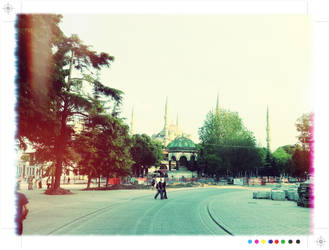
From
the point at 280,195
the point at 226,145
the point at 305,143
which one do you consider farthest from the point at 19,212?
the point at 226,145

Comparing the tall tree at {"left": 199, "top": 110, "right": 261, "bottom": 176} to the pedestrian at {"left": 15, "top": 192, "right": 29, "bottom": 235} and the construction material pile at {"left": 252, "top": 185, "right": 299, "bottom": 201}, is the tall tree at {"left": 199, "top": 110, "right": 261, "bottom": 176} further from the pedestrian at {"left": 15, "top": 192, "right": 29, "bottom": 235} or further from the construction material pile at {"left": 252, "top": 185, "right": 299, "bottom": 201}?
the pedestrian at {"left": 15, "top": 192, "right": 29, "bottom": 235}

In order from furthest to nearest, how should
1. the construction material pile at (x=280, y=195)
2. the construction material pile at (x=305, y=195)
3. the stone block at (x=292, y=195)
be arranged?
the construction material pile at (x=280, y=195) → the stone block at (x=292, y=195) → the construction material pile at (x=305, y=195)

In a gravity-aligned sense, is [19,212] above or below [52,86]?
below

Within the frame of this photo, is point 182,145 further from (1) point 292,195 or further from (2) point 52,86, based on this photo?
(2) point 52,86

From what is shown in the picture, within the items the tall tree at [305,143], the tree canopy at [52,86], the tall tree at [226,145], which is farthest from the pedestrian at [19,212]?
the tall tree at [226,145]

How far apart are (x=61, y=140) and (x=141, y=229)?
56.9ft

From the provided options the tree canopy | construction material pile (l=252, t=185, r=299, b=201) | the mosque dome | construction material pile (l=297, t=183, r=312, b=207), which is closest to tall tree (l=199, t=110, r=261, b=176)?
the tree canopy

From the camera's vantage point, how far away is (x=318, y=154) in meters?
6.36

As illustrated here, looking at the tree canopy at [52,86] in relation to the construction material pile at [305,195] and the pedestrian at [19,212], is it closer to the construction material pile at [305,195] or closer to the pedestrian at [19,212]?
the pedestrian at [19,212]

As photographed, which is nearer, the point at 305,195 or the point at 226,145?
the point at 305,195

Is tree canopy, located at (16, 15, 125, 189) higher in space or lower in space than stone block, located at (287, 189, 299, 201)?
higher

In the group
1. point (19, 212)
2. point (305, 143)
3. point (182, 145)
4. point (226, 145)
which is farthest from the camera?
point (182, 145)

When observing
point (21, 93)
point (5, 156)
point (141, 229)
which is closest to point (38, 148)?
point (21, 93)

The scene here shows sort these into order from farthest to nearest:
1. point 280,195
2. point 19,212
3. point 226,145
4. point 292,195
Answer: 1. point 226,145
2. point 280,195
3. point 292,195
4. point 19,212
